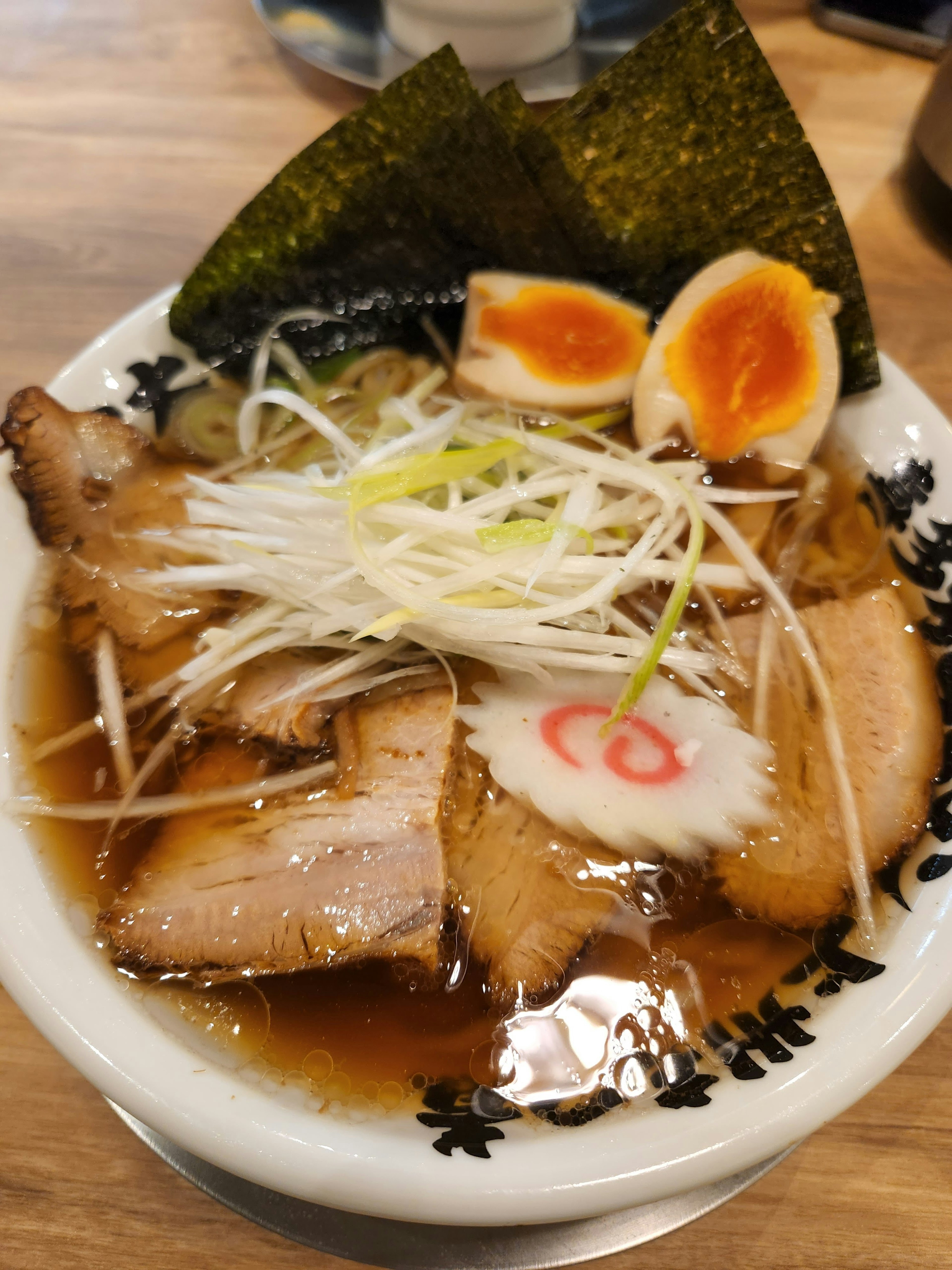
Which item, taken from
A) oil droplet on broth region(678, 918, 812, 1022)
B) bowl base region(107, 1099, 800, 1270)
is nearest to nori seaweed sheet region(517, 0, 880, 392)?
oil droplet on broth region(678, 918, 812, 1022)

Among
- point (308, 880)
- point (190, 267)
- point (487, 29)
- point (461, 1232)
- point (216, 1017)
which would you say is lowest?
point (461, 1232)

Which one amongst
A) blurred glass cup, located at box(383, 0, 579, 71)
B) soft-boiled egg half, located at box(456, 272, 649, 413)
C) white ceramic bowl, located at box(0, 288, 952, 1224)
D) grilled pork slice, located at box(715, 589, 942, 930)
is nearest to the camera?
white ceramic bowl, located at box(0, 288, 952, 1224)

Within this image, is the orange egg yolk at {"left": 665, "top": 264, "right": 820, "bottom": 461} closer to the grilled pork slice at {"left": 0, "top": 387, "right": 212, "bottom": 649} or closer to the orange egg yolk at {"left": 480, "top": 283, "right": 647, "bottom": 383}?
the orange egg yolk at {"left": 480, "top": 283, "right": 647, "bottom": 383}

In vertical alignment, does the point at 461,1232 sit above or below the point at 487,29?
below

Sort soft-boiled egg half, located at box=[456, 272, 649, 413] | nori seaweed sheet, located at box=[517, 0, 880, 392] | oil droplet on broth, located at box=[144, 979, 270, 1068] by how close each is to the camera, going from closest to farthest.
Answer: oil droplet on broth, located at box=[144, 979, 270, 1068] → nori seaweed sheet, located at box=[517, 0, 880, 392] → soft-boiled egg half, located at box=[456, 272, 649, 413]

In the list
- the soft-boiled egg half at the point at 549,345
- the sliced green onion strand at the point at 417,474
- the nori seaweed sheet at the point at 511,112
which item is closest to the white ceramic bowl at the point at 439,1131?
the sliced green onion strand at the point at 417,474

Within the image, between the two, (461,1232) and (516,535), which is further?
(516,535)

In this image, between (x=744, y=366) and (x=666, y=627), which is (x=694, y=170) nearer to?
(x=744, y=366)

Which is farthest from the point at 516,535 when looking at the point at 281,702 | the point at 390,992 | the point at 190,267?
the point at 190,267

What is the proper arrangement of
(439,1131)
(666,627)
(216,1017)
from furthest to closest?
(666,627)
(216,1017)
(439,1131)
